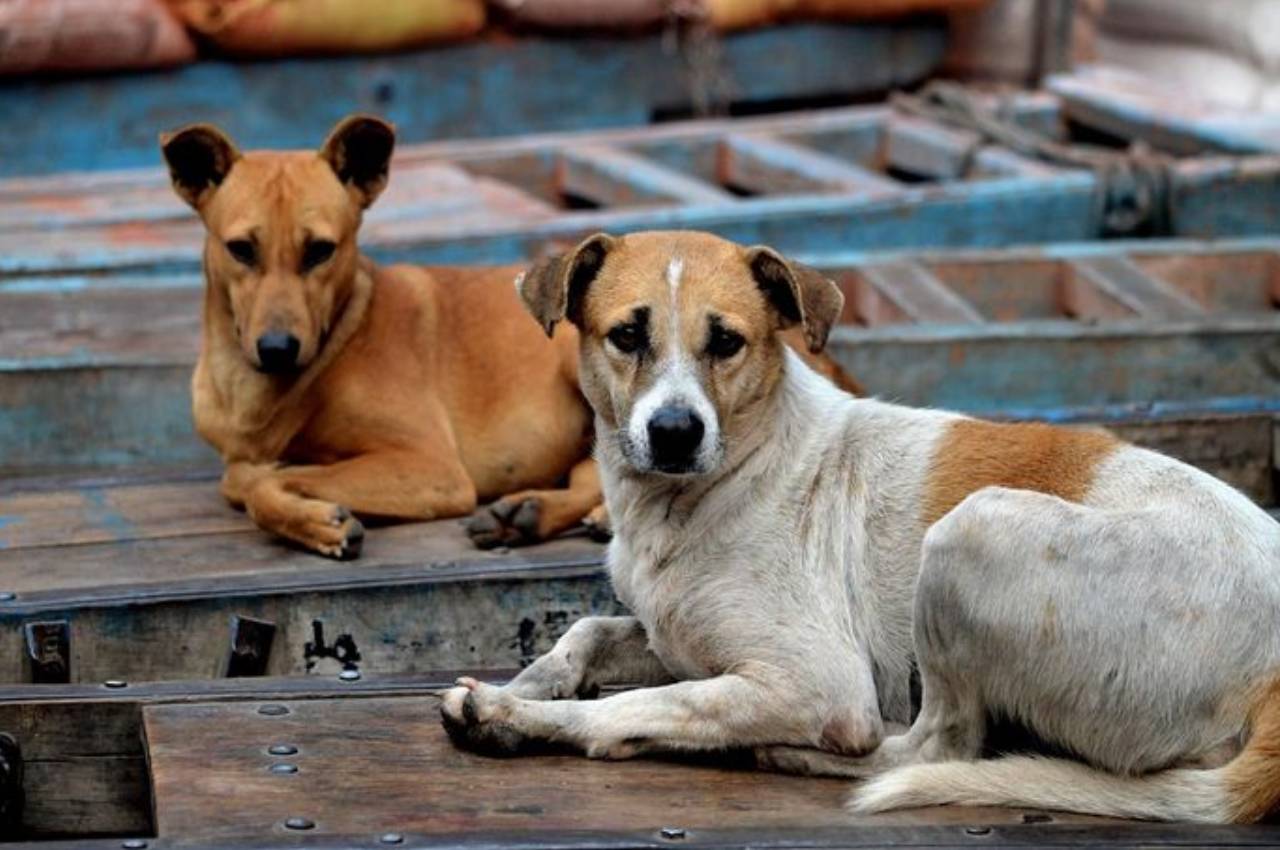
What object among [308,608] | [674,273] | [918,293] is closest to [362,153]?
[308,608]

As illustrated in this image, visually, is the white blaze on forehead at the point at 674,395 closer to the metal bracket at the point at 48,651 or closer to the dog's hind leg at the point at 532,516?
the dog's hind leg at the point at 532,516

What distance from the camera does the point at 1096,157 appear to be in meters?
9.49

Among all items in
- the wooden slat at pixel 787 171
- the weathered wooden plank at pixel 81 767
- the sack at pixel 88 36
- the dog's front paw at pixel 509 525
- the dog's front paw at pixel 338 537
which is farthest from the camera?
the sack at pixel 88 36

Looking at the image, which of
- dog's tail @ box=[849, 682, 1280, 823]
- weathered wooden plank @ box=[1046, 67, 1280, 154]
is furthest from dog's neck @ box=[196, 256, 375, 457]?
weathered wooden plank @ box=[1046, 67, 1280, 154]

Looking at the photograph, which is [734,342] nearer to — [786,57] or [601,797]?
[601,797]

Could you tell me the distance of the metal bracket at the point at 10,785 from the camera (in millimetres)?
4727

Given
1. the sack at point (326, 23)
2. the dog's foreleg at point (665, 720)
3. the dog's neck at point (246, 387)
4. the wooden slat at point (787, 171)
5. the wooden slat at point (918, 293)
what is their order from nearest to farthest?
the dog's foreleg at point (665, 720) → the dog's neck at point (246, 387) → the wooden slat at point (918, 293) → the wooden slat at point (787, 171) → the sack at point (326, 23)

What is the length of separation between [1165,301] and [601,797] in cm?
395

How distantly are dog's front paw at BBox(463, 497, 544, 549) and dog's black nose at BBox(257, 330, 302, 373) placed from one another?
2.08 ft

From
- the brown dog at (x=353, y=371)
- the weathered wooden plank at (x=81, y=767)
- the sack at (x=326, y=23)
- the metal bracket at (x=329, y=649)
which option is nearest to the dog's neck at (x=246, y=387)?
the brown dog at (x=353, y=371)

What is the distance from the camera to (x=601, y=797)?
14.2 ft

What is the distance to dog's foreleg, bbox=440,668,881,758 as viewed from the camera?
4.46 m

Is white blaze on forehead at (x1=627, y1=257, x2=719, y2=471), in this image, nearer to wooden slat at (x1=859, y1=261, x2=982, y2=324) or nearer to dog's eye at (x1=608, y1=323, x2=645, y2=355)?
dog's eye at (x1=608, y1=323, x2=645, y2=355)

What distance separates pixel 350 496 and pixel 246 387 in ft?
1.54
